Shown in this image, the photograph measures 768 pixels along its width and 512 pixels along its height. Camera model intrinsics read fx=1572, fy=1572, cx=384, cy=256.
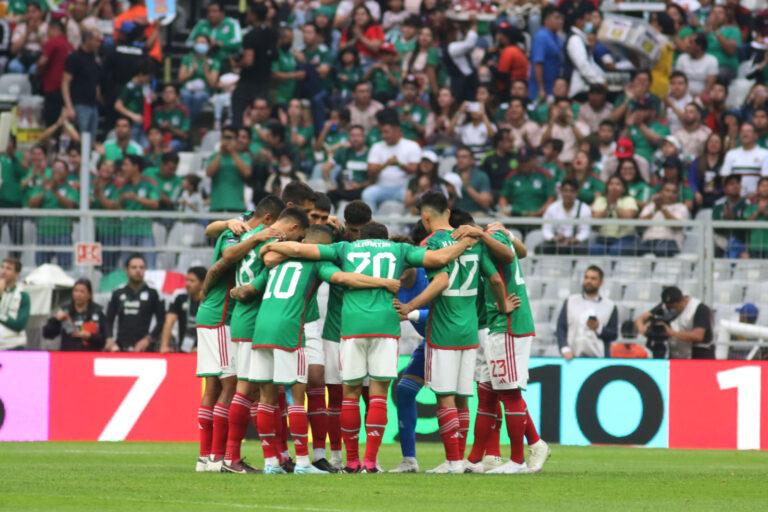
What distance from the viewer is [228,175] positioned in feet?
71.4

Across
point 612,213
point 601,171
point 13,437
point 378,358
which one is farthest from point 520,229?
point 378,358

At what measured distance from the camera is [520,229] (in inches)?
773

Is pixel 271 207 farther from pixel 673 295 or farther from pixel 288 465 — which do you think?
pixel 673 295

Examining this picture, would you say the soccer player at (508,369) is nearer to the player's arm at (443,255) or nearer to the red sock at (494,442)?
the red sock at (494,442)

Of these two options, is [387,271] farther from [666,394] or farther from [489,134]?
[489,134]

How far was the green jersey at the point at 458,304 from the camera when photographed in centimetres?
1221

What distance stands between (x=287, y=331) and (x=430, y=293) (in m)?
1.13

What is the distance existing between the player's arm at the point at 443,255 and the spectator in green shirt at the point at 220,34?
46.7 feet

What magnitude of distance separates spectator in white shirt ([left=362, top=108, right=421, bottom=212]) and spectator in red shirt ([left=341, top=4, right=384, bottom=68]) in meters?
2.84

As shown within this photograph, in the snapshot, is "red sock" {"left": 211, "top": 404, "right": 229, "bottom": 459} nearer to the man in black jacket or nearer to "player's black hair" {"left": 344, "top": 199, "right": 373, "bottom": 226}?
"player's black hair" {"left": 344, "top": 199, "right": 373, "bottom": 226}

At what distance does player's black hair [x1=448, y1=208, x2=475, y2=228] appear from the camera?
12984mm

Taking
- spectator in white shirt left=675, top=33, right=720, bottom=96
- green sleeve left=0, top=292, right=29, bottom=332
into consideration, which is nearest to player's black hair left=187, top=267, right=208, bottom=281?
green sleeve left=0, top=292, right=29, bottom=332

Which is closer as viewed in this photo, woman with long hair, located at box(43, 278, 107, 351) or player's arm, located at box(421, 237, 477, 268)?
player's arm, located at box(421, 237, 477, 268)

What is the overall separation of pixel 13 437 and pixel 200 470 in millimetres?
6678
